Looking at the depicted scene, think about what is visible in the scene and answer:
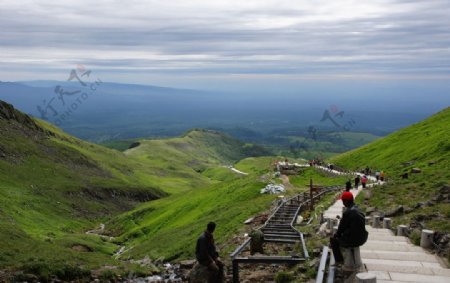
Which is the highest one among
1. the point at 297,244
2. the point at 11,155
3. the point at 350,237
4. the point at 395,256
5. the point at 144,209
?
the point at 350,237

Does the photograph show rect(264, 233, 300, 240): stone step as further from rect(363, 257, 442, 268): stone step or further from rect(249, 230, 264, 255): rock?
rect(363, 257, 442, 268): stone step

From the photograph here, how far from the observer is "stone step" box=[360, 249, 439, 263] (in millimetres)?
19906

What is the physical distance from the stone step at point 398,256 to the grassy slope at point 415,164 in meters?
4.65

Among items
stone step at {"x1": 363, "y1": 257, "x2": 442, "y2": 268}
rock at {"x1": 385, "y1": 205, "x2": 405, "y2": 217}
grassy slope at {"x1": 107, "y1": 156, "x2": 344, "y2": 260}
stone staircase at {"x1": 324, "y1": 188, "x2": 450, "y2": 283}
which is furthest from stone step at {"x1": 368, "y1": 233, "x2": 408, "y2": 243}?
grassy slope at {"x1": 107, "y1": 156, "x2": 344, "y2": 260}

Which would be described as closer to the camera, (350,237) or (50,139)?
(350,237)

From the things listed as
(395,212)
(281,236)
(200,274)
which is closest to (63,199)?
(281,236)

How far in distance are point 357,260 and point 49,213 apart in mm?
69856

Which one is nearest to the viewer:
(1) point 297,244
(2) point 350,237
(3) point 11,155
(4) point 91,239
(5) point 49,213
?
(2) point 350,237

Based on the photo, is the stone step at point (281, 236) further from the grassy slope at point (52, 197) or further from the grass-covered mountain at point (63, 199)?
the grassy slope at point (52, 197)

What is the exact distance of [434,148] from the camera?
68688 millimetres

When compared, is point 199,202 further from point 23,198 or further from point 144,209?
point 23,198


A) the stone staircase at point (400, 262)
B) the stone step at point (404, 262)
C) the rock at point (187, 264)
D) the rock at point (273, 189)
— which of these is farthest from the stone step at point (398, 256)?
the rock at point (273, 189)

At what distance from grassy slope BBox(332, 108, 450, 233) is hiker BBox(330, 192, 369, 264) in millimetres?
9744

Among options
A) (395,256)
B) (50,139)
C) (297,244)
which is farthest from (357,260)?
(50,139)
